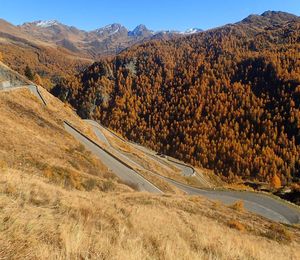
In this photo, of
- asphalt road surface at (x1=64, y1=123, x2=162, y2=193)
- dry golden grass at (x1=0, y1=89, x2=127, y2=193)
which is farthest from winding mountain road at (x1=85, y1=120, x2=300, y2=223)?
dry golden grass at (x1=0, y1=89, x2=127, y2=193)

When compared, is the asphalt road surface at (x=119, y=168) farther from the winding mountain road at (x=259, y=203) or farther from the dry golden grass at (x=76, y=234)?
the dry golden grass at (x=76, y=234)

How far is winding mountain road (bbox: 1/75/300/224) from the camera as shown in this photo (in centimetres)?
5123

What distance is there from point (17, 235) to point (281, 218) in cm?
4786

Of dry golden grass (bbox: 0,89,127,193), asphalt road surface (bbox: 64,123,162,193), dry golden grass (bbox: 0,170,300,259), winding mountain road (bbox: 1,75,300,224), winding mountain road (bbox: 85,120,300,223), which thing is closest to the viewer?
dry golden grass (bbox: 0,170,300,259)

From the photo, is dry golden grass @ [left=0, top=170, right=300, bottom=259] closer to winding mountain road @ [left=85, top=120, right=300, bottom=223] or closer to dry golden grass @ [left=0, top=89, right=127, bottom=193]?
dry golden grass @ [left=0, top=89, right=127, bottom=193]

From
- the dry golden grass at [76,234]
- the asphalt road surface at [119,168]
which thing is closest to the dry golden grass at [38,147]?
the asphalt road surface at [119,168]

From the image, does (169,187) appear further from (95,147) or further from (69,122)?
(69,122)

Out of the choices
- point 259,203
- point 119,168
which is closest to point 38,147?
point 119,168

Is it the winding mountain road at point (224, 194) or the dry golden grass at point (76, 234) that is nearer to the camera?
the dry golden grass at point (76, 234)

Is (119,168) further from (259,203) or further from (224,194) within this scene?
(259,203)

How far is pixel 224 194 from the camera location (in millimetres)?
60781

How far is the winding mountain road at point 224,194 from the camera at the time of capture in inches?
2017

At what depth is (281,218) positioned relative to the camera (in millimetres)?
50000

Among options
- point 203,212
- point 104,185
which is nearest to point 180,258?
point 203,212
